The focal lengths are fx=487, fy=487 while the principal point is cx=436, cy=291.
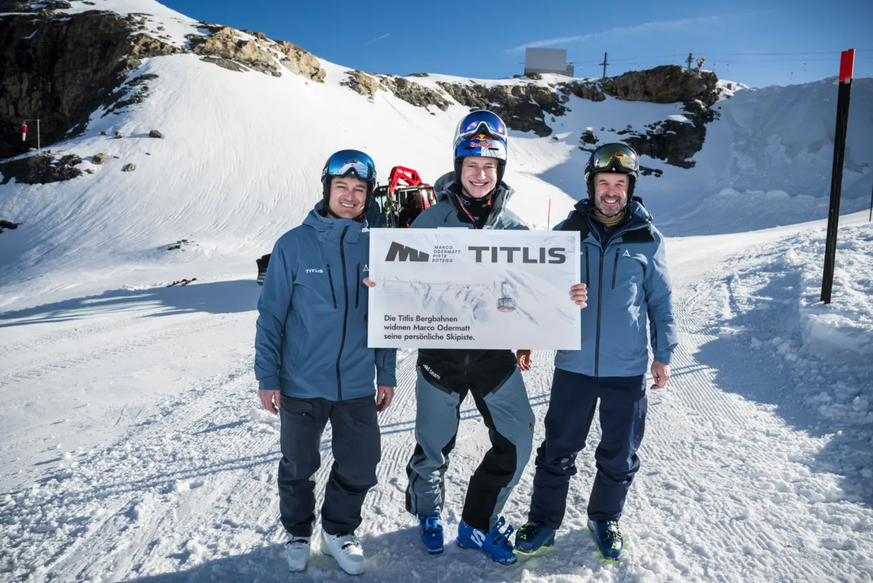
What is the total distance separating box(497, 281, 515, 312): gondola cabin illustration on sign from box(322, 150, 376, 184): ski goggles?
0.99 m

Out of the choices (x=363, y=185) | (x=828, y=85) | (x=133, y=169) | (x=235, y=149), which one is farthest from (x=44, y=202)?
(x=828, y=85)

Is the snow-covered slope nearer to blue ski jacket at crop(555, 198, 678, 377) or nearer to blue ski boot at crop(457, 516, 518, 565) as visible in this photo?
blue ski jacket at crop(555, 198, 678, 377)

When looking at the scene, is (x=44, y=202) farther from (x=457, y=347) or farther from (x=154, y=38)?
(x=457, y=347)

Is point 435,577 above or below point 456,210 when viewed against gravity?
below

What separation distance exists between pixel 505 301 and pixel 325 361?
1039 millimetres

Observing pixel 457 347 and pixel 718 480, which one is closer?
pixel 457 347

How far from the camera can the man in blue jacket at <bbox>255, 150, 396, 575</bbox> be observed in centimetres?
264

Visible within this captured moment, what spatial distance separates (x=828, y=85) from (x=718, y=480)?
61.2 m

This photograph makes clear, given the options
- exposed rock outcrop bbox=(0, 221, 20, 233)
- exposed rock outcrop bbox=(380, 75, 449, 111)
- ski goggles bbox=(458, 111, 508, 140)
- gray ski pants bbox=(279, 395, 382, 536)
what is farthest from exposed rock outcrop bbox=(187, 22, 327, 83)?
gray ski pants bbox=(279, 395, 382, 536)

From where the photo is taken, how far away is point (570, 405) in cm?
282

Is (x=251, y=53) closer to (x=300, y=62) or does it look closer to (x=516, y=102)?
(x=300, y=62)

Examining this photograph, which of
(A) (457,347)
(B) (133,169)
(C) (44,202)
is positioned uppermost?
(B) (133,169)

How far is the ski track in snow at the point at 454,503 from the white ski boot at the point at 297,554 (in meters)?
0.05

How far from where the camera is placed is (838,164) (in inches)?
271
